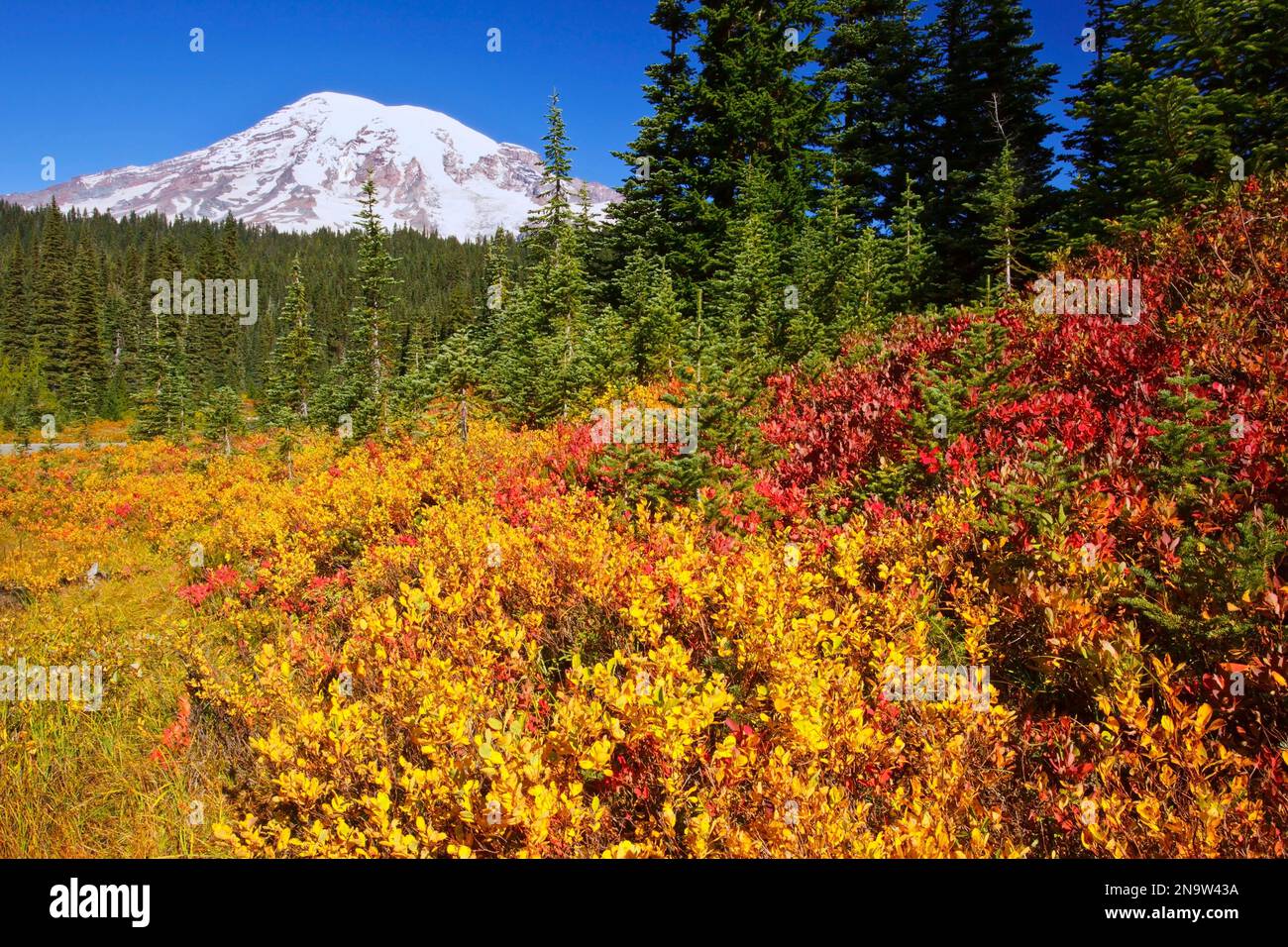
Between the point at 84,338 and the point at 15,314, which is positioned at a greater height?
the point at 15,314

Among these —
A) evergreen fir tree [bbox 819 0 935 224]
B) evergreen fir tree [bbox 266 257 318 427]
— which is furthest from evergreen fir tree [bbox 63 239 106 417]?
evergreen fir tree [bbox 819 0 935 224]

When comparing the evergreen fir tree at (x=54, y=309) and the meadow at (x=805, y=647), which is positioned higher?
the evergreen fir tree at (x=54, y=309)

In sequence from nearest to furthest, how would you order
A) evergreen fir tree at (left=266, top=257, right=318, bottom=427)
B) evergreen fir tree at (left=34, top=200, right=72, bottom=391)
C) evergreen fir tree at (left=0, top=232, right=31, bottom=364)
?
evergreen fir tree at (left=266, top=257, right=318, bottom=427), evergreen fir tree at (left=34, top=200, right=72, bottom=391), evergreen fir tree at (left=0, top=232, right=31, bottom=364)

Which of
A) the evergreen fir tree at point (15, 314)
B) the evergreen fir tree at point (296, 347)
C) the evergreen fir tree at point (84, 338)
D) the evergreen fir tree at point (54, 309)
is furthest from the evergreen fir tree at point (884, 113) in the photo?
the evergreen fir tree at point (15, 314)

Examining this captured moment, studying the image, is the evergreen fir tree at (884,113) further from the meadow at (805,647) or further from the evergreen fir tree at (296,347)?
the evergreen fir tree at (296,347)

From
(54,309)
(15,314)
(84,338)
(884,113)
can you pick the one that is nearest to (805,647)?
(884,113)

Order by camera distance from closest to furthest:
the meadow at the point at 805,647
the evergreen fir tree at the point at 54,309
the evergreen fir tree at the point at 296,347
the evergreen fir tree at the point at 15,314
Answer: the meadow at the point at 805,647 < the evergreen fir tree at the point at 296,347 < the evergreen fir tree at the point at 54,309 < the evergreen fir tree at the point at 15,314

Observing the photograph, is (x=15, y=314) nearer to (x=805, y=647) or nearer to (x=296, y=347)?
(x=296, y=347)

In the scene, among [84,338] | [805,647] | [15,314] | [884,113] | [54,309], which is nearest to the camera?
[805,647]

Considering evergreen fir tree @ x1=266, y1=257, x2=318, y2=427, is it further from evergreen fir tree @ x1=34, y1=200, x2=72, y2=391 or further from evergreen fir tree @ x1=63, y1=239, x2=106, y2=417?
evergreen fir tree @ x1=34, y1=200, x2=72, y2=391

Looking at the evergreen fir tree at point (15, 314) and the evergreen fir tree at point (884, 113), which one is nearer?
the evergreen fir tree at point (884, 113)

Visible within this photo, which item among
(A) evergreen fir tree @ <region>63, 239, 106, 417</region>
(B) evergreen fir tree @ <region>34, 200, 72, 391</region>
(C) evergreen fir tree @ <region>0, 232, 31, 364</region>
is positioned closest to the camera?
(A) evergreen fir tree @ <region>63, 239, 106, 417</region>
